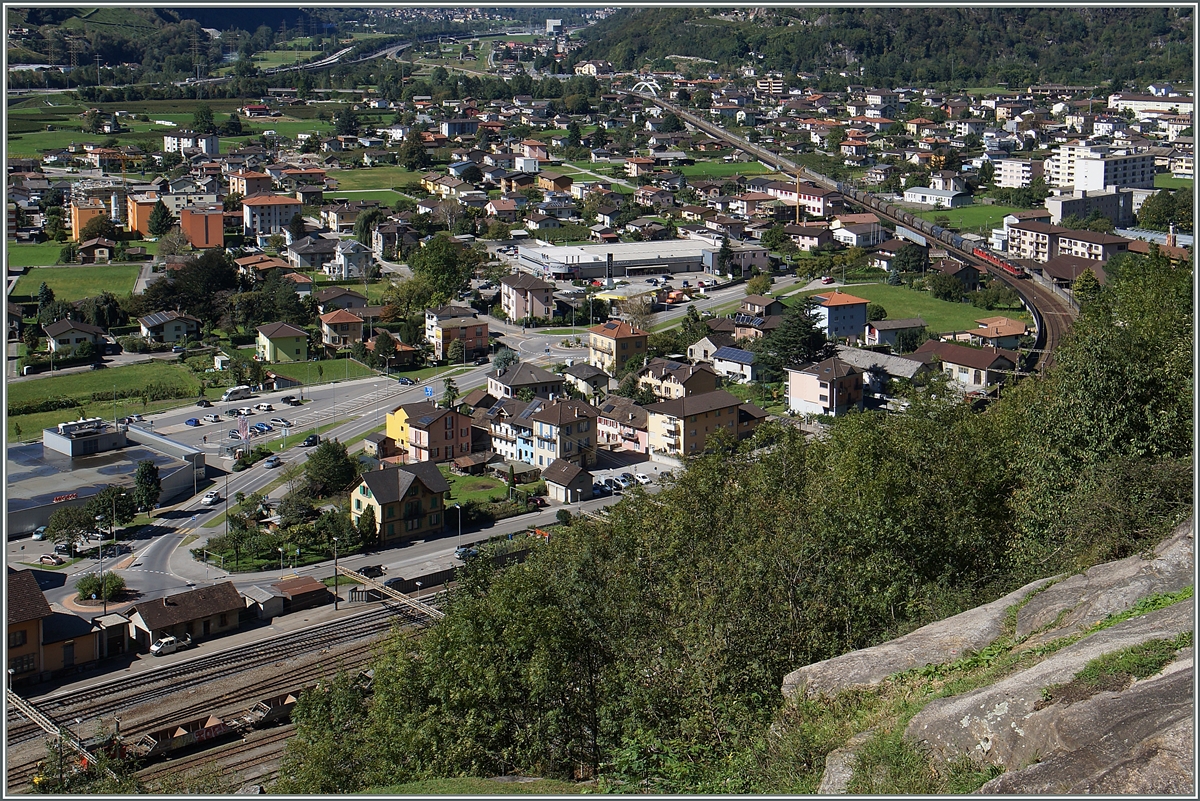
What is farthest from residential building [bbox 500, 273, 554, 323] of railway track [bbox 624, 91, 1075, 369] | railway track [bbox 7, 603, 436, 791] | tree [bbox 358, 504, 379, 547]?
railway track [bbox 7, 603, 436, 791]

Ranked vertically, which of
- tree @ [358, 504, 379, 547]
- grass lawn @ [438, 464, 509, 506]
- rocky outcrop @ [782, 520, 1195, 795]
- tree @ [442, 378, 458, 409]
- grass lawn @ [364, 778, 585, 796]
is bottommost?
grass lawn @ [438, 464, 509, 506]

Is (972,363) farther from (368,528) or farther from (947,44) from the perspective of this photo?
(947,44)

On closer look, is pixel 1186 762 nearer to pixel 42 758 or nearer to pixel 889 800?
pixel 889 800

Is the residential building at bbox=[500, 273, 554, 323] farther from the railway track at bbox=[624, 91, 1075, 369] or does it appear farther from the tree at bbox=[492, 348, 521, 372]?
the railway track at bbox=[624, 91, 1075, 369]

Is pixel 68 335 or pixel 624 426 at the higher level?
pixel 68 335

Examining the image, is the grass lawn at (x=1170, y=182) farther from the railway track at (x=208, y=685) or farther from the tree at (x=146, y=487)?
the railway track at (x=208, y=685)

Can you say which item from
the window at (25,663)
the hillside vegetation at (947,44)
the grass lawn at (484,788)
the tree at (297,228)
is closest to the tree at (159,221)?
the tree at (297,228)

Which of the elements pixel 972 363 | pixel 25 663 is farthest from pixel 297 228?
pixel 25 663
